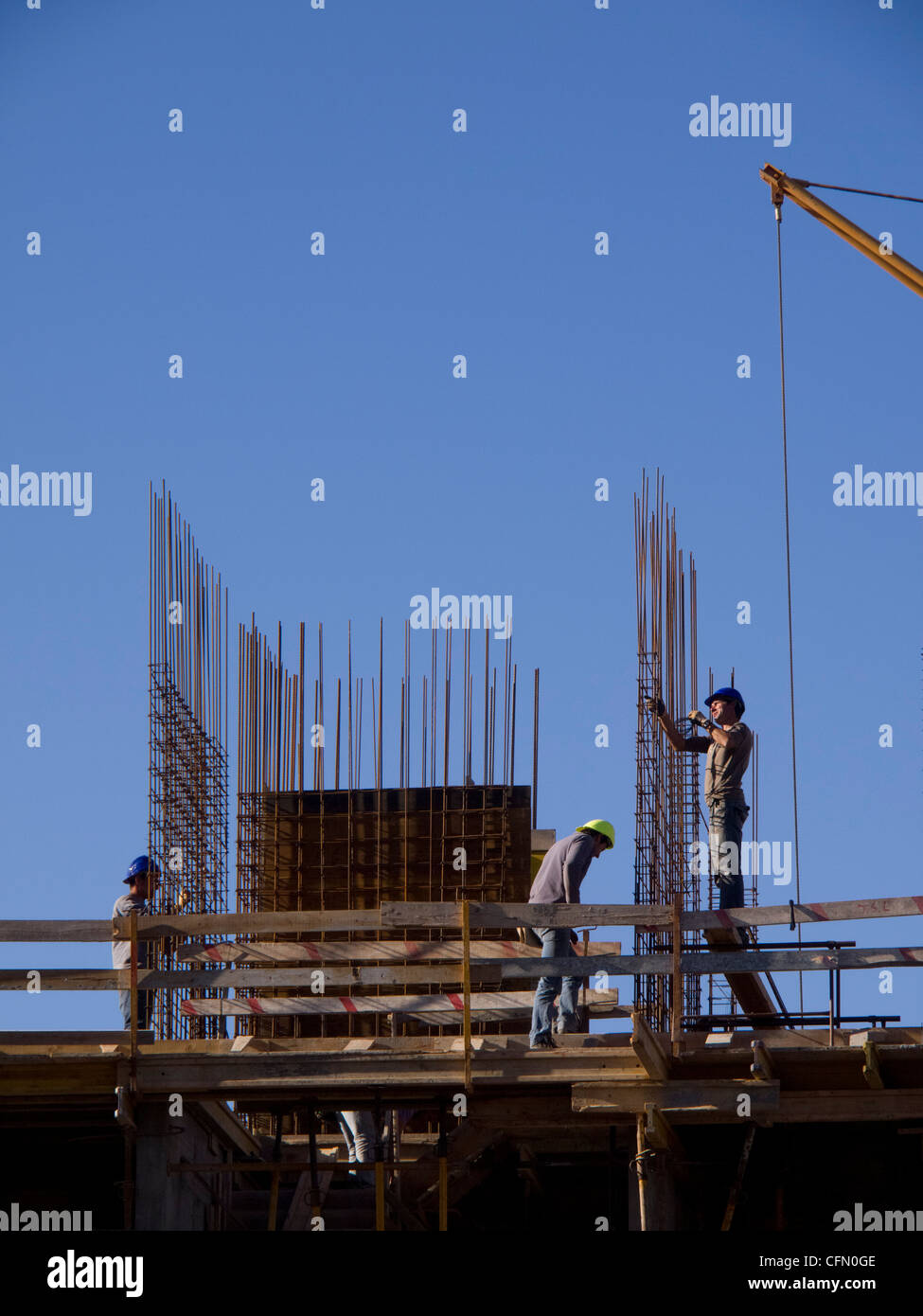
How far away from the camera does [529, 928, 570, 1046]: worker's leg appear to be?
14328mm

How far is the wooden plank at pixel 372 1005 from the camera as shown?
46.9ft

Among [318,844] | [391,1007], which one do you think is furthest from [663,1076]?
[318,844]

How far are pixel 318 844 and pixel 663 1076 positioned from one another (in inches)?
319

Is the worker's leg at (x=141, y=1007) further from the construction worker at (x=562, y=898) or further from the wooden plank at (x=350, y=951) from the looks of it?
the construction worker at (x=562, y=898)

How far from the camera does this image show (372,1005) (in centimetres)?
1430

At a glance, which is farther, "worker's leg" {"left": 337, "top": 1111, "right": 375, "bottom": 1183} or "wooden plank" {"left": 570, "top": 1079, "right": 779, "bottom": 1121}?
"worker's leg" {"left": 337, "top": 1111, "right": 375, "bottom": 1183}

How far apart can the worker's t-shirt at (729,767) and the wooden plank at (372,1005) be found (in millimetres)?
2268

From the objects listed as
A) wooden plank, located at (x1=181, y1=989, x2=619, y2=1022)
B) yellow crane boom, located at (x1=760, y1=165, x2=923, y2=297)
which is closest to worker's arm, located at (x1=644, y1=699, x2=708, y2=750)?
wooden plank, located at (x1=181, y1=989, x2=619, y2=1022)

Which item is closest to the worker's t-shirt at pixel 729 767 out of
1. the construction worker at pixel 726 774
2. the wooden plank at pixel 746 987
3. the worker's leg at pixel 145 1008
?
the construction worker at pixel 726 774

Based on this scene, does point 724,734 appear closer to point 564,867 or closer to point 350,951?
point 564,867

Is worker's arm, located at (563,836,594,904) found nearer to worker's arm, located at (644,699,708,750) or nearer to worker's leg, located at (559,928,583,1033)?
worker's leg, located at (559,928,583,1033)

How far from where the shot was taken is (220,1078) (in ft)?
46.0

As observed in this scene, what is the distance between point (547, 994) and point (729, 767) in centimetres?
289
